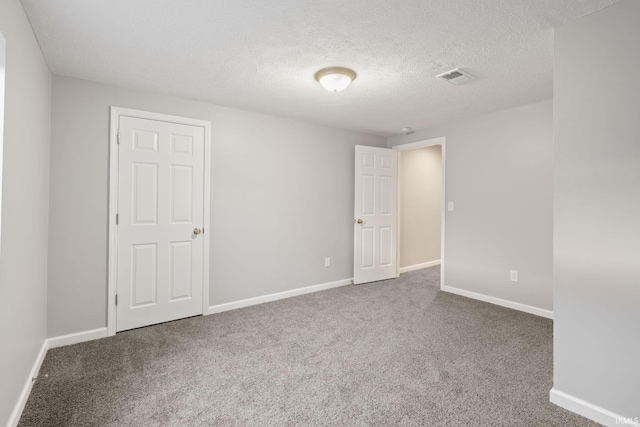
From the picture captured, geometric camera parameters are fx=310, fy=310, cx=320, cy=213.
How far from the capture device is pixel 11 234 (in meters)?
1.64

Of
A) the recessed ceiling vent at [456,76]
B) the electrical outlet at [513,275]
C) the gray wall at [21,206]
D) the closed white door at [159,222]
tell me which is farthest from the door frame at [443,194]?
the gray wall at [21,206]

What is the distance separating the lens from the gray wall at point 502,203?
3342 mm

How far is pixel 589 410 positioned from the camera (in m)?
1.73

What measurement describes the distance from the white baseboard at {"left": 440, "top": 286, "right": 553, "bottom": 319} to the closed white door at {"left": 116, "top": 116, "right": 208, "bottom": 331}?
322 cm

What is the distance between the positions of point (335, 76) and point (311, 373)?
226cm

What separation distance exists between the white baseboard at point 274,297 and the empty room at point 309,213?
29 mm

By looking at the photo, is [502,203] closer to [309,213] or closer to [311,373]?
[309,213]

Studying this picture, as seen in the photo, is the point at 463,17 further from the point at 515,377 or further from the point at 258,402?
the point at 258,402

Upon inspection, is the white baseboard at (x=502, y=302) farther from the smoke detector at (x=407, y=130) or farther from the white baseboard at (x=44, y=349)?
the white baseboard at (x=44, y=349)

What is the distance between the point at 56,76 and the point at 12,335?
82.9 inches

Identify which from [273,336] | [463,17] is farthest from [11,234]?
[463,17]

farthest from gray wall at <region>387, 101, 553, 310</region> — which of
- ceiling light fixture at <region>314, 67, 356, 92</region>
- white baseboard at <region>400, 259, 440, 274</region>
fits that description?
ceiling light fixture at <region>314, 67, 356, 92</region>

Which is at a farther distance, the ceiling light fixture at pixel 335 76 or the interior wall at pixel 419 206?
the interior wall at pixel 419 206

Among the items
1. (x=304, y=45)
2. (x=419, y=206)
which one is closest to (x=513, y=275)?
(x=419, y=206)
